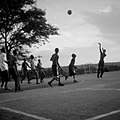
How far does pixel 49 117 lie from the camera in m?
4.44

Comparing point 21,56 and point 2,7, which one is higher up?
point 2,7

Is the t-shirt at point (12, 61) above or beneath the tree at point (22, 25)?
beneath

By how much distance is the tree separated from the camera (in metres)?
27.6

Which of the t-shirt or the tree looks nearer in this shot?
the t-shirt

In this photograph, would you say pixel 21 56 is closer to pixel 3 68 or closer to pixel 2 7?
pixel 2 7

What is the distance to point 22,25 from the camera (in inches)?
1176

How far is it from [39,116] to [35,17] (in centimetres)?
2575

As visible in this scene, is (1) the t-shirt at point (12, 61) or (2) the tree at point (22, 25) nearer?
(1) the t-shirt at point (12, 61)

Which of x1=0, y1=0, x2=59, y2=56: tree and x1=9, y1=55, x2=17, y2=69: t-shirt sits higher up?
x1=0, y1=0, x2=59, y2=56: tree

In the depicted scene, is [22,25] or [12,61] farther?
[22,25]

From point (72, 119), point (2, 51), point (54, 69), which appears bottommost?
point (72, 119)

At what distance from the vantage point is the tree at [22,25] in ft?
90.4

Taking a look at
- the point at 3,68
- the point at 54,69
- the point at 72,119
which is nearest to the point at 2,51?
the point at 3,68

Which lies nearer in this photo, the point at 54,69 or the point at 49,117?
the point at 49,117
